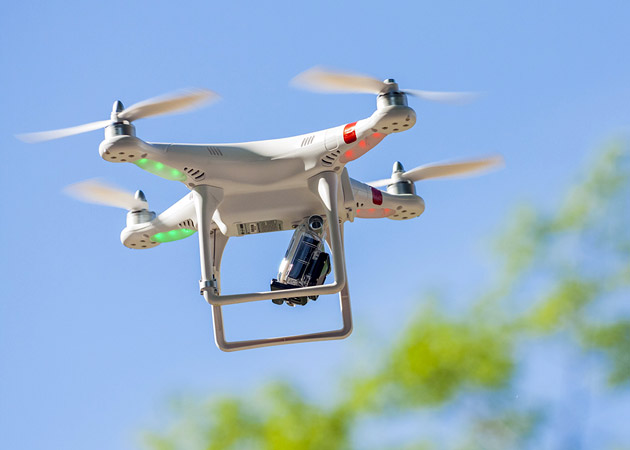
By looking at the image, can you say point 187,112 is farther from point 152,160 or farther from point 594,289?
point 594,289

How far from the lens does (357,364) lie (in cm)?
725

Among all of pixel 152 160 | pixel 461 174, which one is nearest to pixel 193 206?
pixel 152 160

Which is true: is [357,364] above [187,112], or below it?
below

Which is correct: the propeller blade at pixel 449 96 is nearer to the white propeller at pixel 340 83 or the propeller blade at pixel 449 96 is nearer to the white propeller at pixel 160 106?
the white propeller at pixel 340 83

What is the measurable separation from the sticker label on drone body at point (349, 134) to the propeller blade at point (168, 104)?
0.49m

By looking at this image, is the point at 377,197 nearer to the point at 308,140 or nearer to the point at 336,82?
the point at 308,140

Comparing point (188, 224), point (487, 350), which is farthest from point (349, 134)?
point (487, 350)

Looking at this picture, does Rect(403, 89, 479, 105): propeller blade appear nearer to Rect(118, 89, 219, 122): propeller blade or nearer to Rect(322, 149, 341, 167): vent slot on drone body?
Rect(322, 149, 341, 167): vent slot on drone body

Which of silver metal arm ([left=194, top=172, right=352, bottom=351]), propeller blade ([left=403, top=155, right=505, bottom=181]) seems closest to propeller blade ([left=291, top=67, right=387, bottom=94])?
silver metal arm ([left=194, top=172, right=352, bottom=351])

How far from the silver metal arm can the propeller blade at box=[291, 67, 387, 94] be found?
361 mm

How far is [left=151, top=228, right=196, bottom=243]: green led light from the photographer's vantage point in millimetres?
4586

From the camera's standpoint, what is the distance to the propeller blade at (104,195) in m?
4.63

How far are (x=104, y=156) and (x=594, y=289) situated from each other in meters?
3.79

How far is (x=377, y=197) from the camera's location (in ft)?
14.9
